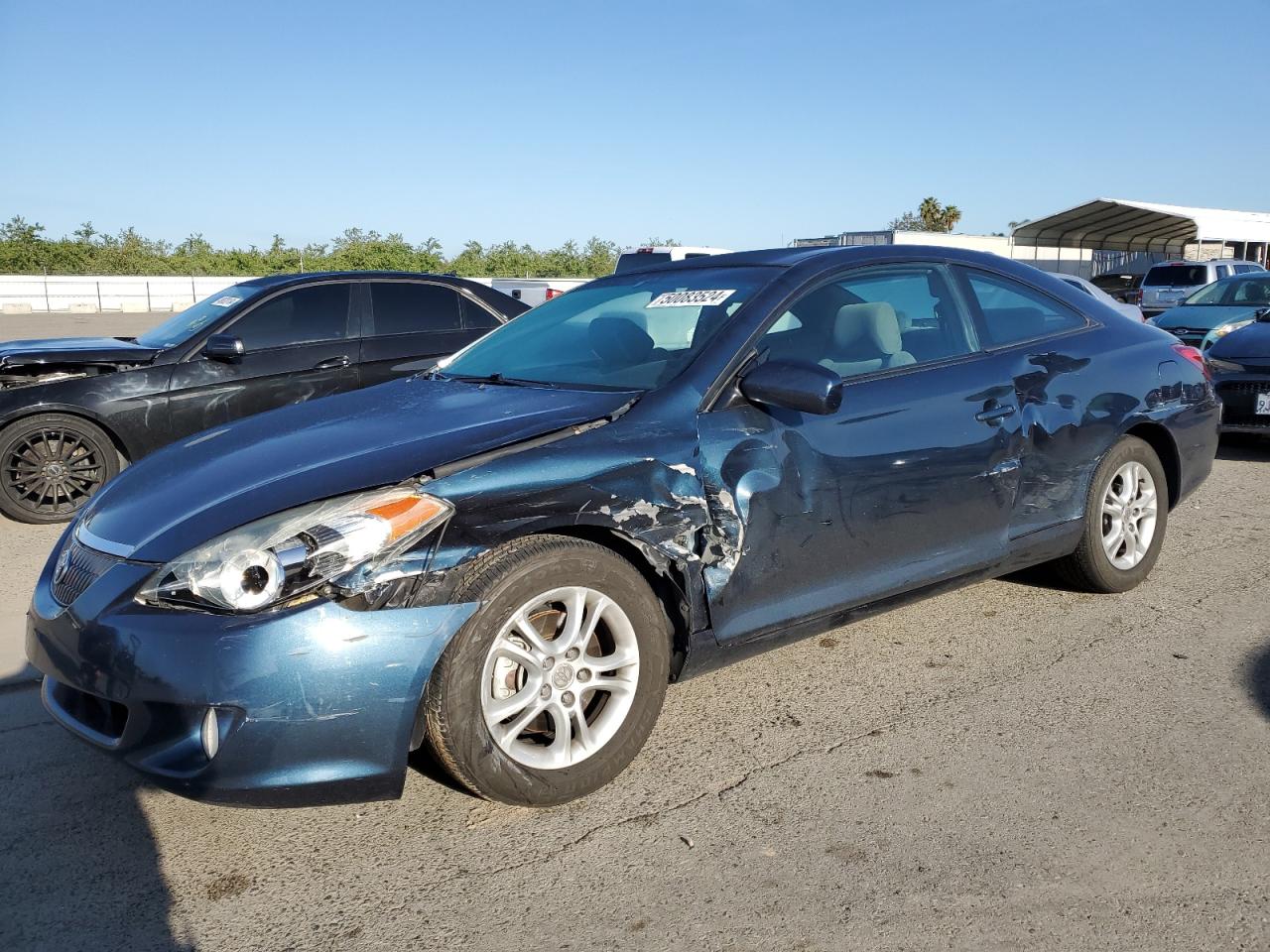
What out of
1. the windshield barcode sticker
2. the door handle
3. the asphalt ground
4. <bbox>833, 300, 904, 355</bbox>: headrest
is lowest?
the asphalt ground

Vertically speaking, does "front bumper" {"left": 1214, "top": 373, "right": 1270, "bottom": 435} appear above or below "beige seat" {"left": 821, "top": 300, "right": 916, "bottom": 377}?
below

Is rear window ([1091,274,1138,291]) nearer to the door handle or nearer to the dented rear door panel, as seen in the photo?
the door handle

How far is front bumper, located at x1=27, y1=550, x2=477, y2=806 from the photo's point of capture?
2576mm

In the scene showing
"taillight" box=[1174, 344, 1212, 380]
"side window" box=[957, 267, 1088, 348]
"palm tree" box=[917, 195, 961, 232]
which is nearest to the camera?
"side window" box=[957, 267, 1088, 348]

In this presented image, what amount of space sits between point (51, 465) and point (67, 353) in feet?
2.43

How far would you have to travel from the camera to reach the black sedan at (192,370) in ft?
22.4

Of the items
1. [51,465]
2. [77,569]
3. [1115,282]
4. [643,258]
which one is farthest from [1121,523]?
[1115,282]

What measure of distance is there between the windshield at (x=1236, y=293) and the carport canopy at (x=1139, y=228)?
21.0 m

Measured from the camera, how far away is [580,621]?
10.00 feet

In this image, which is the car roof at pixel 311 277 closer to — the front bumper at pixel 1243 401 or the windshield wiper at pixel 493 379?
the windshield wiper at pixel 493 379

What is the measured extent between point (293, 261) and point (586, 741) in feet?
182

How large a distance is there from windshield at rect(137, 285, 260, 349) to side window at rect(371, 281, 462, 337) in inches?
33.0

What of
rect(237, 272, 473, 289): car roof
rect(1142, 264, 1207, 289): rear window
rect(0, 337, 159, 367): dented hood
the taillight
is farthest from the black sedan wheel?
rect(1142, 264, 1207, 289): rear window

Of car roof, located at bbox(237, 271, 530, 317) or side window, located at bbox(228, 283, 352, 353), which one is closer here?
side window, located at bbox(228, 283, 352, 353)
